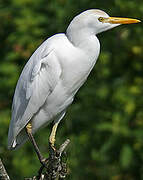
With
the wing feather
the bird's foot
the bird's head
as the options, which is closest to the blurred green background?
the wing feather

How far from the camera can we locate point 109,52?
17.2 ft

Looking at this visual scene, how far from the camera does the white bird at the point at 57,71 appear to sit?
318 centimetres

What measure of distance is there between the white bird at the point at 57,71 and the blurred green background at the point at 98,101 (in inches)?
54.3

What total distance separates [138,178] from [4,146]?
1353 mm

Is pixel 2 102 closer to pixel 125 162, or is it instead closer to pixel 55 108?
pixel 125 162

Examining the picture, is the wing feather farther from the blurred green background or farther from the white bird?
the blurred green background

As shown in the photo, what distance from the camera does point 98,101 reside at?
5238 mm

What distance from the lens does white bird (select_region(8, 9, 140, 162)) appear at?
318 centimetres

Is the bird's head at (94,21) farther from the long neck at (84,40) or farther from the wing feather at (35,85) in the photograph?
the wing feather at (35,85)

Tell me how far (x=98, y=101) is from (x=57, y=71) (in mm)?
2008

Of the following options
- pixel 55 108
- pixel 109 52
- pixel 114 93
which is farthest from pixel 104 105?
pixel 55 108

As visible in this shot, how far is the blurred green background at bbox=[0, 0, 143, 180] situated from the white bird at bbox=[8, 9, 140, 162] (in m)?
1.38

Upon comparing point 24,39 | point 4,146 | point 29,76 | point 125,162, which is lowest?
point 125,162

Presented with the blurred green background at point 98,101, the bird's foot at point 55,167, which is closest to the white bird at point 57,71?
the bird's foot at point 55,167
